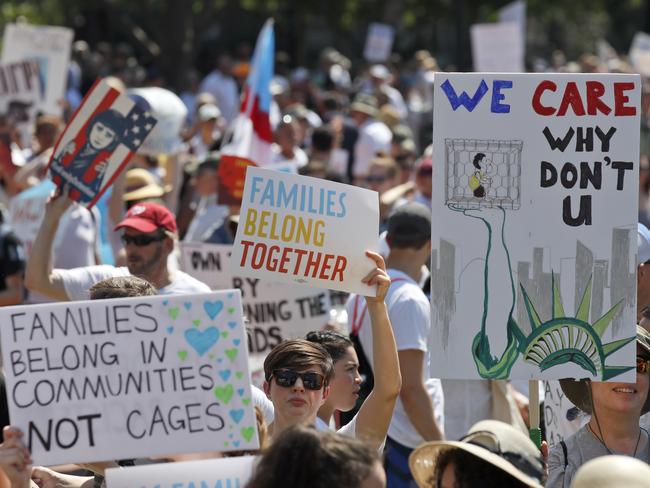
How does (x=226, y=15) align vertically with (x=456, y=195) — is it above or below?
above

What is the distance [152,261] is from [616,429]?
245 cm

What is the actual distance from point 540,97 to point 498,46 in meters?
13.9

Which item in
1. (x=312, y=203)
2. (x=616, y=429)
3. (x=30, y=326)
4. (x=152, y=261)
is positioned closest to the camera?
(x=30, y=326)

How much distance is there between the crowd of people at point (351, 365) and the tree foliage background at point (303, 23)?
15.2m

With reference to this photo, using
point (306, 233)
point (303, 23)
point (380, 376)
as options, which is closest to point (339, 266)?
point (306, 233)

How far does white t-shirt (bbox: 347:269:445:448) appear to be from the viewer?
5.70m

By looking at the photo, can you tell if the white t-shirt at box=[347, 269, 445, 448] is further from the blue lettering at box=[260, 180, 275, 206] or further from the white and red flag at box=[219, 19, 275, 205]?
the white and red flag at box=[219, 19, 275, 205]

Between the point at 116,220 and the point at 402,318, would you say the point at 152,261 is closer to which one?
the point at 402,318

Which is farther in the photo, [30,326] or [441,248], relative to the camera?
[441,248]

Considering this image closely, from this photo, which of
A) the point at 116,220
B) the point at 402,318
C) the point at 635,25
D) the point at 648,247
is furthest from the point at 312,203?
the point at 635,25

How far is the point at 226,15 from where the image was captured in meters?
34.7

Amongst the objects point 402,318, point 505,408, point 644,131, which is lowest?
point 505,408

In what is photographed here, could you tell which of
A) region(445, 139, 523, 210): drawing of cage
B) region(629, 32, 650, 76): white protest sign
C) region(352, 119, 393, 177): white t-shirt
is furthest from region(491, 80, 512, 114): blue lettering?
region(629, 32, 650, 76): white protest sign

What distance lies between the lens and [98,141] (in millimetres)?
6883
